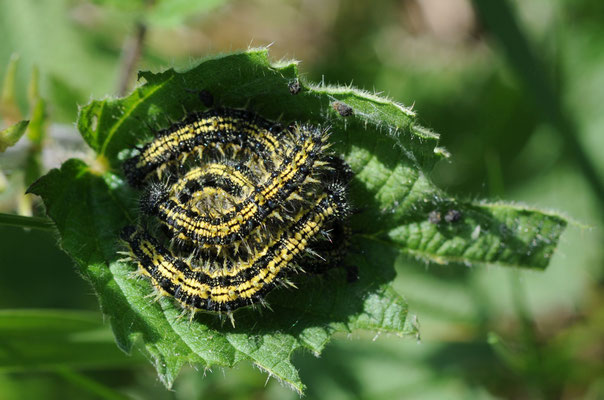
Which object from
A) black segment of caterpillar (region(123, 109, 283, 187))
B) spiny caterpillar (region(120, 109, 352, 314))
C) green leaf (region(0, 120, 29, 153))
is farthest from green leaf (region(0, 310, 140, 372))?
black segment of caterpillar (region(123, 109, 283, 187))

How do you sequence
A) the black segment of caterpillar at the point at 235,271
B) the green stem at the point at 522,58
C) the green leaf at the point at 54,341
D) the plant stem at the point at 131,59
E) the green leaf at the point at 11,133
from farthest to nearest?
the plant stem at the point at 131,59, the green stem at the point at 522,58, the green leaf at the point at 54,341, the black segment of caterpillar at the point at 235,271, the green leaf at the point at 11,133

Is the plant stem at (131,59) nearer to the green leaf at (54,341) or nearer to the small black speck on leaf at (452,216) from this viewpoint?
the green leaf at (54,341)

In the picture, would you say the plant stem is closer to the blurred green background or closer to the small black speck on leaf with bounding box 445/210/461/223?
the blurred green background

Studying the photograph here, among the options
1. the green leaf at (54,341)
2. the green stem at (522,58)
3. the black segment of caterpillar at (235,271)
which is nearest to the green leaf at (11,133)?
the black segment of caterpillar at (235,271)

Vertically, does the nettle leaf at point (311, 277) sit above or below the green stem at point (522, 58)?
below

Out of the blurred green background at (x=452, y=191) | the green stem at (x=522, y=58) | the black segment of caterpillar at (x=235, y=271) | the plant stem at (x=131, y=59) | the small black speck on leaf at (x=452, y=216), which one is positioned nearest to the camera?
the black segment of caterpillar at (x=235, y=271)

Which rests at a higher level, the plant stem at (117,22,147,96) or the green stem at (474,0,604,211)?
the green stem at (474,0,604,211)

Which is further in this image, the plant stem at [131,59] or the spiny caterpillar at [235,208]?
the plant stem at [131,59]

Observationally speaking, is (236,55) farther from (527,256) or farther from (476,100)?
(476,100)
